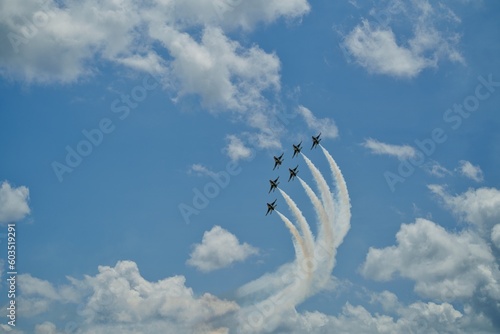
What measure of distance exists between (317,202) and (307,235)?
1200cm

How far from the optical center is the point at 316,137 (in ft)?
595

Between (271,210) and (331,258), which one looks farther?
(271,210)

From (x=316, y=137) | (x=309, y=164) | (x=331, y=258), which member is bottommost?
(x=331, y=258)

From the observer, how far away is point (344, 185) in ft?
544

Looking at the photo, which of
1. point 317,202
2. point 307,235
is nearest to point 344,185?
point 317,202

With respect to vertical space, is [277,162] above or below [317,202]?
above

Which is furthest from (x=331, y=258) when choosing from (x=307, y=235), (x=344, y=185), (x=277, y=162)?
(x=277, y=162)

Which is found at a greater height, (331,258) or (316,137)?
(316,137)

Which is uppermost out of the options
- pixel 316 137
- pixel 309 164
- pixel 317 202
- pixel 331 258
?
pixel 316 137

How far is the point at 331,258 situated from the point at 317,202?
19.3 m

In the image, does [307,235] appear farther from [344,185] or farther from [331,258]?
[344,185]

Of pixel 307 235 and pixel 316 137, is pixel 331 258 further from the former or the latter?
pixel 316 137

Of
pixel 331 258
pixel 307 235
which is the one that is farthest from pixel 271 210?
pixel 331 258

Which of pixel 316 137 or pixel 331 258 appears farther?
pixel 316 137
